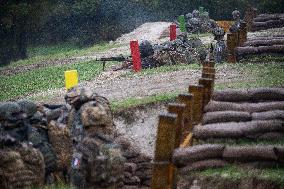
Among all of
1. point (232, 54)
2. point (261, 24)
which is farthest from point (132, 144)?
point (261, 24)

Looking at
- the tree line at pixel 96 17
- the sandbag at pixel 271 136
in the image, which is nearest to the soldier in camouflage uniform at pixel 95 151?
the sandbag at pixel 271 136

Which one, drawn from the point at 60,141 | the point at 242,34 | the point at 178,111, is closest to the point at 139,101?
the point at 60,141

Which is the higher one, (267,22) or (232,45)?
(267,22)

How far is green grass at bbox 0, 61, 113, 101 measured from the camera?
46.1 feet

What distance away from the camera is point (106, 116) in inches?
239

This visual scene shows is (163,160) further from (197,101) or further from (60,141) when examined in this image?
(60,141)

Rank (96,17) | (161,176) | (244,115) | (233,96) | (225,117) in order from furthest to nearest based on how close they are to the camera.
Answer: (96,17) → (233,96) → (225,117) → (244,115) → (161,176)

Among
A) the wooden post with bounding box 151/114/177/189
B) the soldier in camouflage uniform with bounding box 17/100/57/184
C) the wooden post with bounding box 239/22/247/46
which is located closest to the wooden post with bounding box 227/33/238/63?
the wooden post with bounding box 239/22/247/46

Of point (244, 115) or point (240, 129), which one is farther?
point (244, 115)

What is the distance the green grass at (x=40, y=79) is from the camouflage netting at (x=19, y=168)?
23.3 feet

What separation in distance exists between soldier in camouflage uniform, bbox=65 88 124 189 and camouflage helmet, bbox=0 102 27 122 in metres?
0.94

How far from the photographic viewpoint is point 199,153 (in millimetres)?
5672

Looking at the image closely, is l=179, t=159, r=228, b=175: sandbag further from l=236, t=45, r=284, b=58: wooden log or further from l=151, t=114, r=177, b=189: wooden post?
l=236, t=45, r=284, b=58: wooden log

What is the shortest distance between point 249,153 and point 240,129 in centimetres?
72
